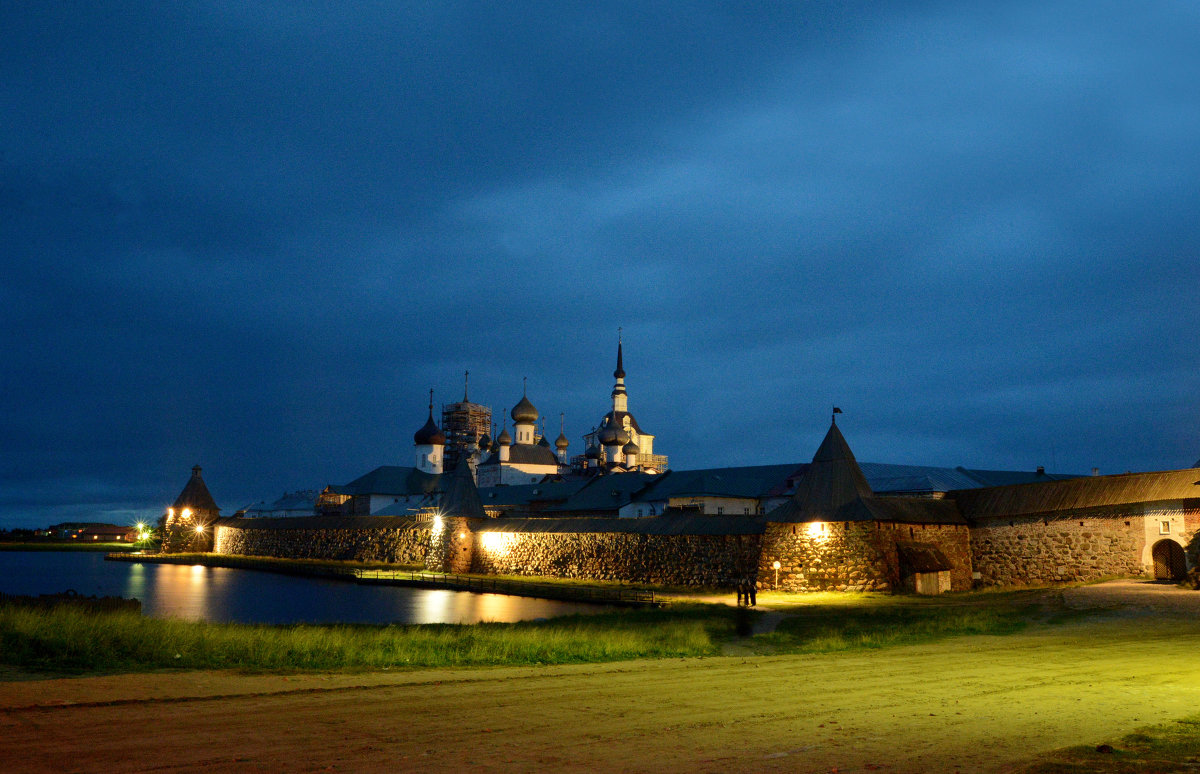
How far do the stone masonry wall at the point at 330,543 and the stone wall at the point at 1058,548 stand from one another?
31.8 m

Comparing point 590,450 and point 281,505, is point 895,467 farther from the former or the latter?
point 281,505

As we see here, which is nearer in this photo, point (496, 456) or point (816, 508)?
point (816, 508)

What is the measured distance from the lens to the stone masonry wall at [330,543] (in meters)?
56.4

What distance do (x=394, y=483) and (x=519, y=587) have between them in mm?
47992

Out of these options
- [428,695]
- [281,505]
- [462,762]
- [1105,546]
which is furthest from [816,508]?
[281,505]

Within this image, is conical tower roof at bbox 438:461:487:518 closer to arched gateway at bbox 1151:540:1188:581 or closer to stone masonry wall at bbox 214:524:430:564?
stone masonry wall at bbox 214:524:430:564

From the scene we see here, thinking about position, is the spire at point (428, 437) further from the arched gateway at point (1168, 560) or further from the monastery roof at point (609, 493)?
the arched gateway at point (1168, 560)

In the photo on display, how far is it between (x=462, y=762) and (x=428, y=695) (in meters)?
3.28

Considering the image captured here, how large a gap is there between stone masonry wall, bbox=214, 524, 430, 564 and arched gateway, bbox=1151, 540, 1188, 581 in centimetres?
3735

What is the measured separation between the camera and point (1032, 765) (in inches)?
278

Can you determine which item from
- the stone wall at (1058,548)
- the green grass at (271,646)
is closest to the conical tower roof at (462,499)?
the stone wall at (1058,548)

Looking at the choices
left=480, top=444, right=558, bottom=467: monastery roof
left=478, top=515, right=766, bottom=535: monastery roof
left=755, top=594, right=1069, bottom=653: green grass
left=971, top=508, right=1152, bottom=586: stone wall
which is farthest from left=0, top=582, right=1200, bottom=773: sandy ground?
left=480, top=444, right=558, bottom=467: monastery roof

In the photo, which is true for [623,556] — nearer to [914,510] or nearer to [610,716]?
[914,510]

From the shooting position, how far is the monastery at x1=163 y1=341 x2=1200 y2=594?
1168 inches
